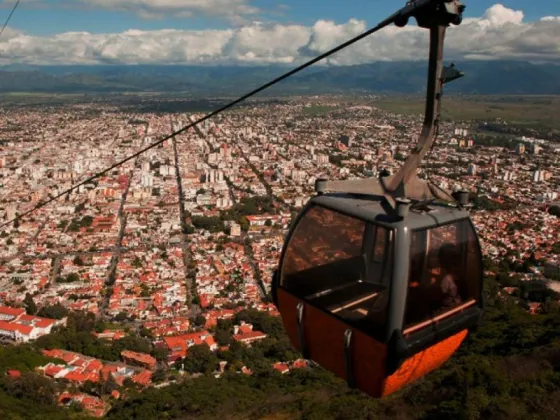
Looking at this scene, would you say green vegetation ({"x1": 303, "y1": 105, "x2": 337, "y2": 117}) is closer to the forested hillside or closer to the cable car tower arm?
the forested hillside

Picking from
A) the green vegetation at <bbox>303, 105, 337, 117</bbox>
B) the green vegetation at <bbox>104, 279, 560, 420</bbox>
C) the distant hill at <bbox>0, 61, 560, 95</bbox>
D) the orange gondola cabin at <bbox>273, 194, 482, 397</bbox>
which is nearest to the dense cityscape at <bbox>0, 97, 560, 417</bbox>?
the orange gondola cabin at <bbox>273, 194, 482, 397</bbox>

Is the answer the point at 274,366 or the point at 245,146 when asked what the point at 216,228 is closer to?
the point at 274,366

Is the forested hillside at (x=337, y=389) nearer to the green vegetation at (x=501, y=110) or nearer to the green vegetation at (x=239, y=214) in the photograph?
the green vegetation at (x=239, y=214)

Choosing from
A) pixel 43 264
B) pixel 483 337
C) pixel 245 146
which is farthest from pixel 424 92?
pixel 245 146

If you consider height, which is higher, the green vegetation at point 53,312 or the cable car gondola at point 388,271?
the cable car gondola at point 388,271

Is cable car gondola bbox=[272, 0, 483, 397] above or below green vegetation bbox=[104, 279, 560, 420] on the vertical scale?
above

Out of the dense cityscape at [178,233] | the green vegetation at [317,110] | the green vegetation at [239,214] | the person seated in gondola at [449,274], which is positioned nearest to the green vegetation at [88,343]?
the dense cityscape at [178,233]

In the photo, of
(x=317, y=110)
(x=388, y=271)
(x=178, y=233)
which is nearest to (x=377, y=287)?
(x=388, y=271)
